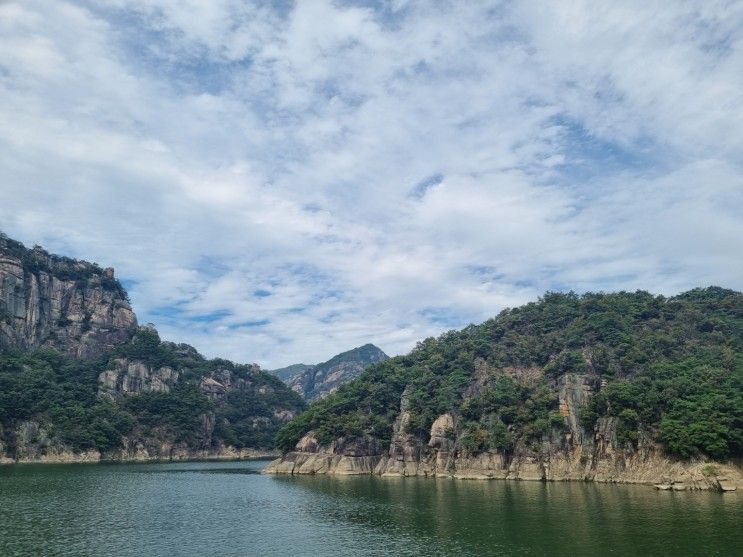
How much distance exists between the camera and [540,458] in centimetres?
8700

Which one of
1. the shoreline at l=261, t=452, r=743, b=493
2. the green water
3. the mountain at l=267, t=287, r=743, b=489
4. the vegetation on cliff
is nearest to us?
the green water

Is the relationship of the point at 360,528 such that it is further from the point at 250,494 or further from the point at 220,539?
the point at 250,494

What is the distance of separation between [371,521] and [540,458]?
146 ft

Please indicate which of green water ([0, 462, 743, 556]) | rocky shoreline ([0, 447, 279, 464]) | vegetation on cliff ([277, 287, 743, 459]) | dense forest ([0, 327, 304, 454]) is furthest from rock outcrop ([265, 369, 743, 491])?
dense forest ([0, 327, 304, 454])

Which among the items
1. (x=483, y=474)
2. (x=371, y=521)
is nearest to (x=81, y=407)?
(x=483, y=474)

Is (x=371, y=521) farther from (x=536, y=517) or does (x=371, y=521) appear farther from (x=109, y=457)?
(x=109, y=457)

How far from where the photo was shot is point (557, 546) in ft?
126

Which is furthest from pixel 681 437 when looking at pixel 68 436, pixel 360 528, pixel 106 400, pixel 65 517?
pixel 106 400

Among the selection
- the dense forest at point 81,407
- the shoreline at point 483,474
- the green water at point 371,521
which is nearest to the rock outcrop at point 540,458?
the shoreline at point 483,474

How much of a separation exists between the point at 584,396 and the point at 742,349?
26.8m

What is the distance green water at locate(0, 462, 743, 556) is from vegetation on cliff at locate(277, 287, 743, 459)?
11.7 m

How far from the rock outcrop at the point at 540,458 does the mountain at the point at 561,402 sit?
188 millimetres

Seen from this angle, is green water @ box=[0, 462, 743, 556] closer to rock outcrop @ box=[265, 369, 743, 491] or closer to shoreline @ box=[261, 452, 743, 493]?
shoreline @ box=[261, 452, 743, 493]

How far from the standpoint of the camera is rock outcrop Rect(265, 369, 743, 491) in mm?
70812
